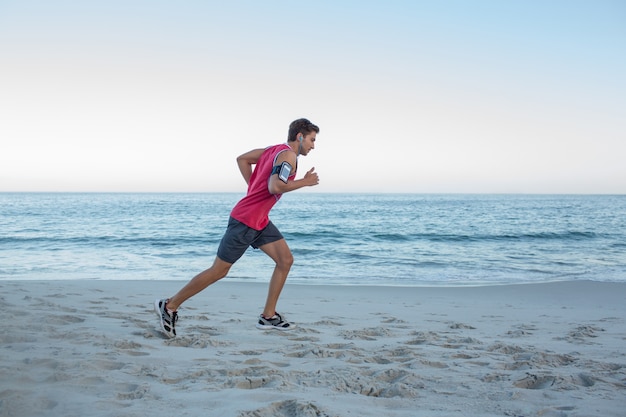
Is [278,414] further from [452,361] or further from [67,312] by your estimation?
[67,312]

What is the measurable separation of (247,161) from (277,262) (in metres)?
0.98

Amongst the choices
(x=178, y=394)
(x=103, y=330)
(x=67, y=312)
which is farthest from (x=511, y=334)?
(x=67, y=312)

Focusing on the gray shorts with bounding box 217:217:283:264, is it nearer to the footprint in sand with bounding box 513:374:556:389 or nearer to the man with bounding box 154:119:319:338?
the man with bounding box 154:119:319:338

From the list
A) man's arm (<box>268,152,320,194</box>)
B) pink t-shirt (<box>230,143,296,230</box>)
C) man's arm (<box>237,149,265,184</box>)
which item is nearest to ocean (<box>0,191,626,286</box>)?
man's arm (<box>237,149,265,184</box>)

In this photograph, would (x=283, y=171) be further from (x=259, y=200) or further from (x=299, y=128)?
(x=299, y=128)

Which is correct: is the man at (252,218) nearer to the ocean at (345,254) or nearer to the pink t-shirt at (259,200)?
the pink t-shirt at (259,200)

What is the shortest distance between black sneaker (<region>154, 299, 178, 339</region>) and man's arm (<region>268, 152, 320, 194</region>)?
55.4 inches

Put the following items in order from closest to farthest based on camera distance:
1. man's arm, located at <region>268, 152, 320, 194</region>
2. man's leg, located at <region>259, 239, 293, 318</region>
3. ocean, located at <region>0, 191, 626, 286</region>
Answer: man's arm, located at <region>268, 152, 320, 194</region>
man's leg, located at <region>259, 239, 293, 318</region>
ocean, located at <region>0, 191, 626, 286</region>

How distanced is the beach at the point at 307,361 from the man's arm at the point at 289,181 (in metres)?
1.27

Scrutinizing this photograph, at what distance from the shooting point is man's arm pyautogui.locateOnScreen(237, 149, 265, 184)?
14.8 feet

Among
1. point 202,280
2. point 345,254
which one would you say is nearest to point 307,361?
point 202,280

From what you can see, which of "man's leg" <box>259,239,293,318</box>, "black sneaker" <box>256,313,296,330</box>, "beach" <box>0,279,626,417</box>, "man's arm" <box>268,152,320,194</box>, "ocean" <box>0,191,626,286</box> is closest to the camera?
"beach" <box>0,279,626,417</box>

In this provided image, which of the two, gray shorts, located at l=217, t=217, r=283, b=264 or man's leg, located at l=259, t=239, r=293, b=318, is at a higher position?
gray shorts, located at l=217, t=217, r=283, b=264

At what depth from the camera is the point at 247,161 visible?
453 cm
